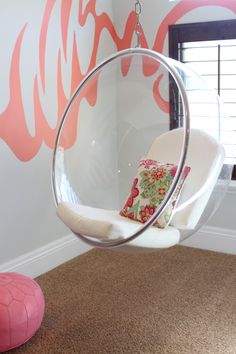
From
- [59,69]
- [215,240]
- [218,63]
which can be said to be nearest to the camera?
[59,69]

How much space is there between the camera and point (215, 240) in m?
3.80

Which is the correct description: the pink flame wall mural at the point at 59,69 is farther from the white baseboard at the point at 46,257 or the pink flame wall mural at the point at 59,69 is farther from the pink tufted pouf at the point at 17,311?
the pink tufted pouf at the point at 17,311

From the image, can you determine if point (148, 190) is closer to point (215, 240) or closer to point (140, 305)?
point (140, 305)

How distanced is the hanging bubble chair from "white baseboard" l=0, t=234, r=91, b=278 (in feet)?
2.34

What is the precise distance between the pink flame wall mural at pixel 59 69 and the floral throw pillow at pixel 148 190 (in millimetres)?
370

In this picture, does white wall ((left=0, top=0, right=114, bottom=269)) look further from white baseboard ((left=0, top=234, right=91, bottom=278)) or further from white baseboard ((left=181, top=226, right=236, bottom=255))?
white baseboard ((left=181, top=226, right=236, bottom=255))

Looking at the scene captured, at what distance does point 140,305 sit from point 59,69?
5.56ft

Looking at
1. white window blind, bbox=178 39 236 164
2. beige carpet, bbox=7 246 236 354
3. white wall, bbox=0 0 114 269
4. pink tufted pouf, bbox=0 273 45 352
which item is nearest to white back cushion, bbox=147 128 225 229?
beige carpet, bbox=7 246 236 354

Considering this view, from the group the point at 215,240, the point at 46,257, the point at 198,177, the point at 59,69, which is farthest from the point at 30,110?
the point at 215,240

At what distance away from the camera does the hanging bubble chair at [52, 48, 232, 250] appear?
7.82 ft

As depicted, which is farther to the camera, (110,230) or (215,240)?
(215,240)

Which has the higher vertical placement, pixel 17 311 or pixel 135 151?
pixel 135 151

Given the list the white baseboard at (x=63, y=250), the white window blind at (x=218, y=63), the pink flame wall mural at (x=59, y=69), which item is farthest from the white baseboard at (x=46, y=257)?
the white window blind at (x=218, y=63)

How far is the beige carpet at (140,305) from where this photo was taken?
2494 mm
